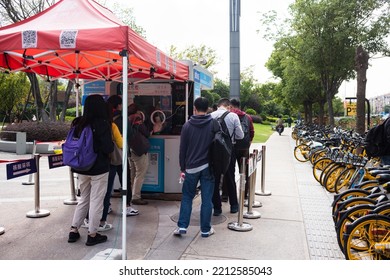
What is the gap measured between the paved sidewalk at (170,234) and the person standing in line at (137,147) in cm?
51

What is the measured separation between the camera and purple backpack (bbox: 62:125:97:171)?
13.4ft

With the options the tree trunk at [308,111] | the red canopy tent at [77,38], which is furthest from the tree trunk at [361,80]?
the tree trunk at [308,111]

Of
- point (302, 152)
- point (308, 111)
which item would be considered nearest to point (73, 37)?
point (302, 152)

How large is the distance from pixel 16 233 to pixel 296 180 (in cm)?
647

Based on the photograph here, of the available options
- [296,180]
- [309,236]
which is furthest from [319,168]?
[309,236]

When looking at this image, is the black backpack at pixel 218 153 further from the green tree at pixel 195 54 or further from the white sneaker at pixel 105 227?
the green tree at pixel 195 54

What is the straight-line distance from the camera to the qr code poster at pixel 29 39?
12.6ft

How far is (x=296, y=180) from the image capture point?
9.12m

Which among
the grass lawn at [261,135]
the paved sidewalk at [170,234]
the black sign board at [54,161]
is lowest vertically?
the paved sidewalk at [170,234]

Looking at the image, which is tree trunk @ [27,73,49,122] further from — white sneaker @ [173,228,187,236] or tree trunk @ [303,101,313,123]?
tree trunk @ [303,101,313,123]

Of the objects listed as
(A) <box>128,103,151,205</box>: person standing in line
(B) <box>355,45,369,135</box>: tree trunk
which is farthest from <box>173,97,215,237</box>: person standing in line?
(B) <box>355,45,369,135</box>: tree trunk

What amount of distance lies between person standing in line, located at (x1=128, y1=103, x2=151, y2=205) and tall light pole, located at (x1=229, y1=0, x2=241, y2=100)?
3939 millimetres

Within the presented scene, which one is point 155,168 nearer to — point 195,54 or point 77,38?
point 77,38

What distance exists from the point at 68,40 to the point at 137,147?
235 cm
